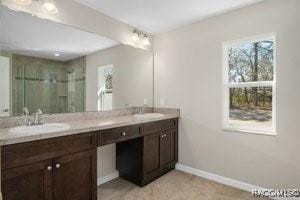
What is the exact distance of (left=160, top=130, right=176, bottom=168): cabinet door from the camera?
285cm

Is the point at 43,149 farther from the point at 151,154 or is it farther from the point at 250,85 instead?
the point at 250,85

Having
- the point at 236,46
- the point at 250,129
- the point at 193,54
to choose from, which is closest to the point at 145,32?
the point at 193,54

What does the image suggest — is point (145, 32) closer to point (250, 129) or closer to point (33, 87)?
point (33, 87)

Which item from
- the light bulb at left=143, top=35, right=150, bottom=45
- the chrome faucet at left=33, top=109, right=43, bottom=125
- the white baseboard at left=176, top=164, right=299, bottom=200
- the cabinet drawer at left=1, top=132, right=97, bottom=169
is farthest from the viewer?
the light bulb at left=143, top=35, right=150, bottom=45

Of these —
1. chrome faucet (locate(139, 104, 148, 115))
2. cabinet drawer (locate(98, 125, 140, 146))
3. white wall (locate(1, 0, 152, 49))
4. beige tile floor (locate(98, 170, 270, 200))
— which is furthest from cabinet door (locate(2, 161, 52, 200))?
chrome faucet (locate(139, 104, 148, 115))

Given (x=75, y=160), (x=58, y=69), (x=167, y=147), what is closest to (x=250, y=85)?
(x=167, y=147)

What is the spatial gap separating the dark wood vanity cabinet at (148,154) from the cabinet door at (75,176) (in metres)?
0.73

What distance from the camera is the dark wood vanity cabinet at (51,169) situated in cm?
144

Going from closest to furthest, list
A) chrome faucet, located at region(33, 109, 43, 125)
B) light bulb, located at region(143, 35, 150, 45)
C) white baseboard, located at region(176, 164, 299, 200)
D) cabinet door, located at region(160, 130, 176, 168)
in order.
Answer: chrome faucet, located at region(33, 109, 43, 125), white baseboard, located at region(176, 164, 299, 200), cabinet door, located at region(160, 130, 176, 168), light bulb, located at region(143, 35, 150, 45)

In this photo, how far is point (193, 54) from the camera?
2967 millimetres

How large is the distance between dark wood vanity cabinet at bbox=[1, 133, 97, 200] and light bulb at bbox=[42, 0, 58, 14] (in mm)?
1381

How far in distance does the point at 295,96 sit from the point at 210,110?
1.01m

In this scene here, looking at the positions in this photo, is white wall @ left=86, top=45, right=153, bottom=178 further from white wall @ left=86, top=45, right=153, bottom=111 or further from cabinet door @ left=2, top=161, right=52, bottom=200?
cabinet door @ left=2, top=161, right=52, bottom=200

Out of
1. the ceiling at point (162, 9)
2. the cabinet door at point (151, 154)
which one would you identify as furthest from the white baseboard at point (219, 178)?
the ceiling at point (162, 9)
